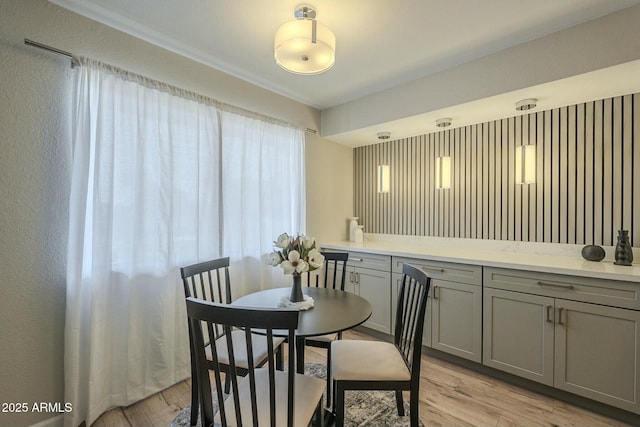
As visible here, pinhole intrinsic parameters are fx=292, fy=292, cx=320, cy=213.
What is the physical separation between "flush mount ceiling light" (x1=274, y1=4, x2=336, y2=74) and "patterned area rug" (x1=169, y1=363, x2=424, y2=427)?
7.26 feet

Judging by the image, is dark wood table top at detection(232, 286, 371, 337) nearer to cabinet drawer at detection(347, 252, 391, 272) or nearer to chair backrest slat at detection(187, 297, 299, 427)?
chair backrest slat at detection(187, 297, 299, 427)

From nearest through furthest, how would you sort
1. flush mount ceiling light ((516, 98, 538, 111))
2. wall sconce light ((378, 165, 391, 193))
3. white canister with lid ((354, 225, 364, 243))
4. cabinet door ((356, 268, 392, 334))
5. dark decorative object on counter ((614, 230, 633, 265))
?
1. dark decorative object on counter ((614, 230, 633, 265))
2. flush mount ceiling light ((516, 98, 538, 111))
3. cabinet door ((356, 268, 392, 334))
4. wall sconce light ((378, 165, 391, 193))
5. white canister with lid ((354, 225, 364, 243))

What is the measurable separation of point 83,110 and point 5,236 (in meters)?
0.82

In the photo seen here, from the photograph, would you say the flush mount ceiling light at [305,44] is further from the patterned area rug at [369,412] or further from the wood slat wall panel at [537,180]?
the patterned area rug at [369,412]

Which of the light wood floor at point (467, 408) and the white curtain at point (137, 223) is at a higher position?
the white curtain at point (137, 223)

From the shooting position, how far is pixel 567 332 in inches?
79.4

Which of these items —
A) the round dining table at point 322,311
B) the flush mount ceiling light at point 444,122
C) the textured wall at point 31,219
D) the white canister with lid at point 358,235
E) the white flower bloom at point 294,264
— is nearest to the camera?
the round dining table at point 322,311

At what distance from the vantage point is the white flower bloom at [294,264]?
1.69 m

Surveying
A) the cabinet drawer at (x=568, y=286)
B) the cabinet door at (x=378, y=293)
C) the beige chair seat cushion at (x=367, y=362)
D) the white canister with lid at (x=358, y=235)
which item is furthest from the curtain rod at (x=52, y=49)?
the cabinet drawer at (x=568, y=286)

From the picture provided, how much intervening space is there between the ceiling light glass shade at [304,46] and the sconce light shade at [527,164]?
74.3 inches

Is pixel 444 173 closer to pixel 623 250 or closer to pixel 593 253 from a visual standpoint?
pixel 593 253

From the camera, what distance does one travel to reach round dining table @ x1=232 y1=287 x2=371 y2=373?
1468 millimetres

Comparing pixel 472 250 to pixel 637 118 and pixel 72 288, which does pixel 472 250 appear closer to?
pixel 637 118

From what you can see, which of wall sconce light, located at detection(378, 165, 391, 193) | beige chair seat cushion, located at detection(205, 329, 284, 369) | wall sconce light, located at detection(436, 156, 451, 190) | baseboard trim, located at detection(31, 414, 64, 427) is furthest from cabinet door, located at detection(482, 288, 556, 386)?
baseboard trim, located at detection(31, 414, 64, 427)
